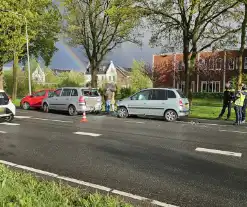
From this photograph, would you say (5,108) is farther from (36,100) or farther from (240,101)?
(240,101)

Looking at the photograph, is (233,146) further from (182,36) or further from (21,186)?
(182,36)

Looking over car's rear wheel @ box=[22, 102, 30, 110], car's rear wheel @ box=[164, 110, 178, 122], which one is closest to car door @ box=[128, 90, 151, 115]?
car's rear wheel @ box=[164, 110, 178, 122]

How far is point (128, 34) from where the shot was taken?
31875 mm

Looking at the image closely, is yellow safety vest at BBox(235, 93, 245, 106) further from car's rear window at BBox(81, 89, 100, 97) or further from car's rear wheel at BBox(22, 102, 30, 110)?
car's rear wheel at BBox(22, 102, 30, 110)

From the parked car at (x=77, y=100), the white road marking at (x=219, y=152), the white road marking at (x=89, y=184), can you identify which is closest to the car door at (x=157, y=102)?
the parked car at (x=77, y=100)

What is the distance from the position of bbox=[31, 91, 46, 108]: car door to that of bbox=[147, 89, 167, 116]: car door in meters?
9.13

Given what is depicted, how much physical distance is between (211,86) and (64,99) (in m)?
39.1

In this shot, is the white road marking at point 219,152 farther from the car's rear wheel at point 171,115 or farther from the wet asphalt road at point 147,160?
the car's rear wheel at point 171,115

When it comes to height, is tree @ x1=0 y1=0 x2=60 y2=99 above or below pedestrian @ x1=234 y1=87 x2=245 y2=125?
above

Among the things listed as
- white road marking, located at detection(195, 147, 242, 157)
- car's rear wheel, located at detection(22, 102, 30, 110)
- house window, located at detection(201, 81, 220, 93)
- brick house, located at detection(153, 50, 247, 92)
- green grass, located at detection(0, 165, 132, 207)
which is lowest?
white road marking, located at detection(195, 147, 242, 157)

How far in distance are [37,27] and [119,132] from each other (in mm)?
24526

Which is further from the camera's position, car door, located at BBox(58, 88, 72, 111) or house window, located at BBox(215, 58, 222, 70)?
house window, located at BBox(215, 58, 222, 70)

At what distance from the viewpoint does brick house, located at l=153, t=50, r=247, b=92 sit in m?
49.5

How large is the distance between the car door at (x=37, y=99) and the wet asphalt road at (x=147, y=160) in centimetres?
1000
